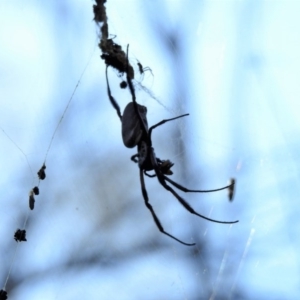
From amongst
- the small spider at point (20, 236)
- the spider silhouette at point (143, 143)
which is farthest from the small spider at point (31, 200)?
the spider silhouette at point (143, 143)

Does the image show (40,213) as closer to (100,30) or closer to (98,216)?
(98,216)

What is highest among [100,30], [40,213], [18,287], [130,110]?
[40,213]

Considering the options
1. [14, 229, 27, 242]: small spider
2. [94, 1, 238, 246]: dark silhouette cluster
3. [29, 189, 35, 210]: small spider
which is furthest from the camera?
[14, 229, 27, 242]: small spider

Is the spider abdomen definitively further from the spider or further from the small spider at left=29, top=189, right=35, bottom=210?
the small spider at left=29, top=189, right=35, bottom=210

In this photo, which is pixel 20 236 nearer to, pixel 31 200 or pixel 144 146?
pixel 31 200

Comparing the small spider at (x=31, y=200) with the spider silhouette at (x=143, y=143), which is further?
the small spider at (x=31, y=200)

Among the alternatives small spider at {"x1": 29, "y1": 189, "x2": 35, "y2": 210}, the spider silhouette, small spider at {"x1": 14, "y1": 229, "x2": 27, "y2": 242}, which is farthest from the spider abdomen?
small spider at {"x1": 14, "y1": 229, "x2": 27, "y2": 242}

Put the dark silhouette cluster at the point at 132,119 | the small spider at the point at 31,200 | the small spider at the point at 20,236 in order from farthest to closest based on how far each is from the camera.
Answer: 1. the small spider at the point at 20,236
2. the small spider at the point at 31,200
3. the dark silhouette cluster at the point at 132,119

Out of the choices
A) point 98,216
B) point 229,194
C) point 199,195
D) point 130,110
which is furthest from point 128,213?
point 130,110

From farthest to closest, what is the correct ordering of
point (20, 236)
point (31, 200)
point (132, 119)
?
point (20, 236), point (31, 200), point (132, 119)

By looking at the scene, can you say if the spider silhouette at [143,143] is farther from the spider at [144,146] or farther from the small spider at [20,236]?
the small spider at [20,236]

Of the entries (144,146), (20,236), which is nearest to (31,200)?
(20,236)
